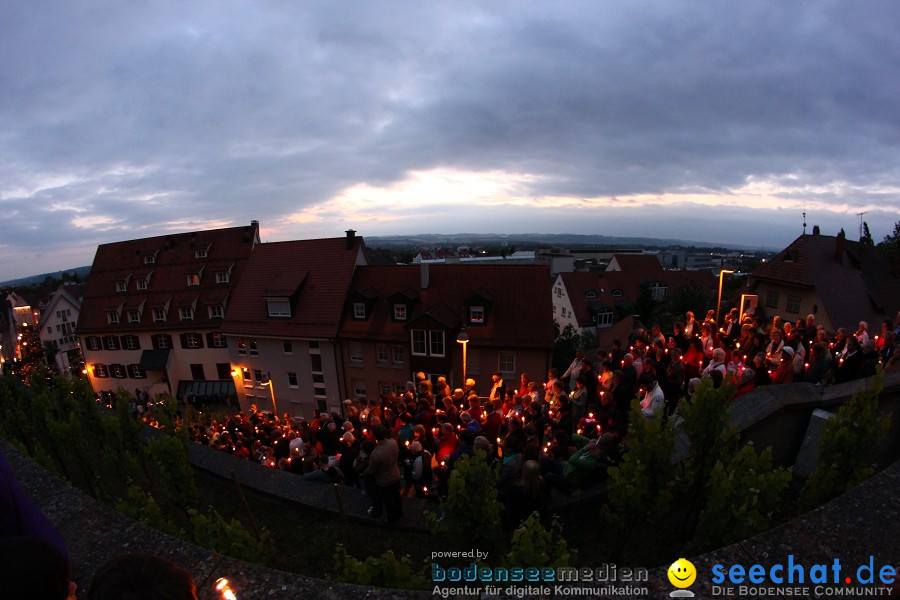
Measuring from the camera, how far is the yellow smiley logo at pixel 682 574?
9.55ft

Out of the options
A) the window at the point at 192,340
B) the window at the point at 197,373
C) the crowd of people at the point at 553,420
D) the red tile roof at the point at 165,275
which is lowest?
the window at the point at 197,373

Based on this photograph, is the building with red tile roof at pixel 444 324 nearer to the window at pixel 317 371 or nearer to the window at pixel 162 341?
the window at pixel 317 371

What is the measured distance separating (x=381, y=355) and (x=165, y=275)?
23.0 metres

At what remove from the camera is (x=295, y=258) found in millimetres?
28672

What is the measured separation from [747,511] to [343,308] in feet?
77.8

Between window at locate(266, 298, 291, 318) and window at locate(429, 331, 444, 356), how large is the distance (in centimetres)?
996

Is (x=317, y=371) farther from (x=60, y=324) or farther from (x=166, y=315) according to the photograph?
(x=60, y=324)

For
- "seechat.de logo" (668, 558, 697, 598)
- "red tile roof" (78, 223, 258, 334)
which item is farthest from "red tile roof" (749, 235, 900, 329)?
"red tile roof" (78, 223, 258, 334)

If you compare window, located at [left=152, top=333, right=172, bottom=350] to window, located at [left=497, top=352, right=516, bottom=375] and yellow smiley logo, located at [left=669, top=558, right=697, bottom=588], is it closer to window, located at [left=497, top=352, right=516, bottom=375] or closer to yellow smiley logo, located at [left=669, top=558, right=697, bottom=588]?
window, located at [left=497, top=352, right=516, bottom=375]

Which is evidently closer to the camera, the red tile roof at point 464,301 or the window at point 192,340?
the red tile roof at point 464,301

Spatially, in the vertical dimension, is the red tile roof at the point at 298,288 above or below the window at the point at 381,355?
above

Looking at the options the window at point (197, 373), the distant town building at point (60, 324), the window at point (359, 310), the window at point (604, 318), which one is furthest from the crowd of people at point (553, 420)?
the distant town building at point (60, 324)

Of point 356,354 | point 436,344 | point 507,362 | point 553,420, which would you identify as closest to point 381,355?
point 356,354

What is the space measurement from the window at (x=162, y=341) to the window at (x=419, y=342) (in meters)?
22.5
